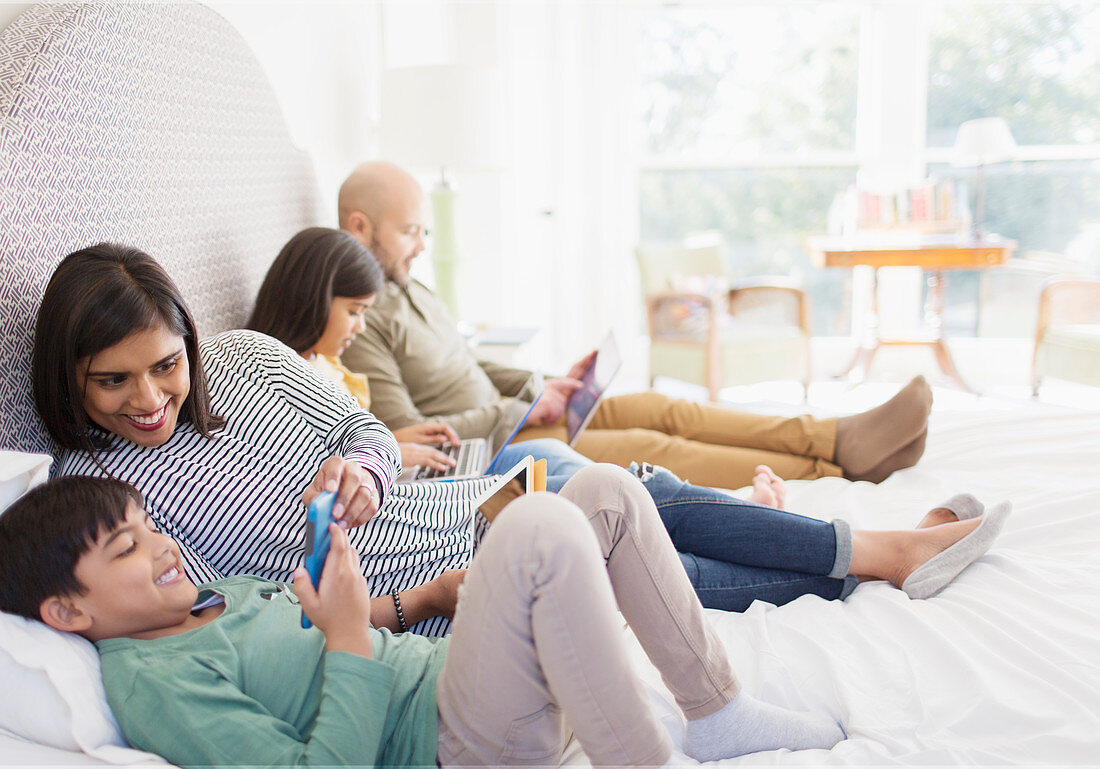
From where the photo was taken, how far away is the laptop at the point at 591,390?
1.93m

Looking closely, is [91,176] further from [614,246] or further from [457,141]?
[614,246]

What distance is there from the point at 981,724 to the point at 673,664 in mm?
350

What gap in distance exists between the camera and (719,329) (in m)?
3.82

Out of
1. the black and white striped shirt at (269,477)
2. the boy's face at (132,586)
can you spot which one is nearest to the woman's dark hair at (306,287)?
the black and white striped shirt at (269,477)

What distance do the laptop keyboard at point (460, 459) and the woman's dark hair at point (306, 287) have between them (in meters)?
0.34

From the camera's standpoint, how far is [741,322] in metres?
4.05

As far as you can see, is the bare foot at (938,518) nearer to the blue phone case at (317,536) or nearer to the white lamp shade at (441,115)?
the blue phone case at (317,536)

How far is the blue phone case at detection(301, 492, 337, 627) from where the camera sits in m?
0.88

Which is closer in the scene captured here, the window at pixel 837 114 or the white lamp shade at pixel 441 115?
the white lamp shade at pixel 441 115

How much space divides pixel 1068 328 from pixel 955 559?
272 centimetres

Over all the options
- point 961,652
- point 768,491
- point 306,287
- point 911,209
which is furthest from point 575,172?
point 961,652

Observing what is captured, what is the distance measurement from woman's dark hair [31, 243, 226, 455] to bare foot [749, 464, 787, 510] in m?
1.02

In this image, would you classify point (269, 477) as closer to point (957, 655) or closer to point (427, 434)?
point (427, 434)

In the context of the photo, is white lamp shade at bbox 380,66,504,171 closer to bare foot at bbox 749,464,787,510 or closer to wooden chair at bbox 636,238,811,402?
wooden chair at bbox 636,238,811,402
